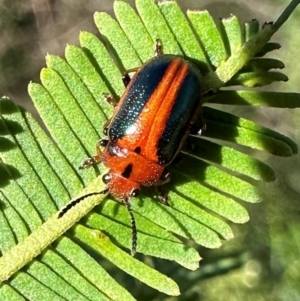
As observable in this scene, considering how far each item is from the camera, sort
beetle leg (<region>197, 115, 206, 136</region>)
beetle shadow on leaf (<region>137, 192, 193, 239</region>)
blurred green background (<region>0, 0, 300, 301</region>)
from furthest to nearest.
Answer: blurred green background (<region>0, 0, 300, 301</region>), beetle leg (<region>197, 115, 206, 136</region>), beetle shadow on leaf (<region>137, 192, 193, 239</region>)

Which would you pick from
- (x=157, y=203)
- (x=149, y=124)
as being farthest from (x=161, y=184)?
(x=149, y=124)

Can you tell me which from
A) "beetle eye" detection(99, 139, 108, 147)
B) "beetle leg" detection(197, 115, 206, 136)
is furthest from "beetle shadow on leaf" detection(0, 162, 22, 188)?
"beetle leg" detection(197, 115, 206, 136)

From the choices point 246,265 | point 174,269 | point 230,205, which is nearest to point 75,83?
point 230,205

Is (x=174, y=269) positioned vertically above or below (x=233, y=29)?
below

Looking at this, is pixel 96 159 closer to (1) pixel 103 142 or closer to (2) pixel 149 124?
(1) pixel 103 142

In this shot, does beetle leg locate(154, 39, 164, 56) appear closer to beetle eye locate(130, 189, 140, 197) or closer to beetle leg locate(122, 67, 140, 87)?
beetle leg locate(122, 67, 140, 87)

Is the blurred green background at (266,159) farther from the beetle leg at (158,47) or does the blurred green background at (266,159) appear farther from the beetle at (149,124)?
the beetle leg at (158,47)

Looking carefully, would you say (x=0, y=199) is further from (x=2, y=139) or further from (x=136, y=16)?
(x=136, y=16)
